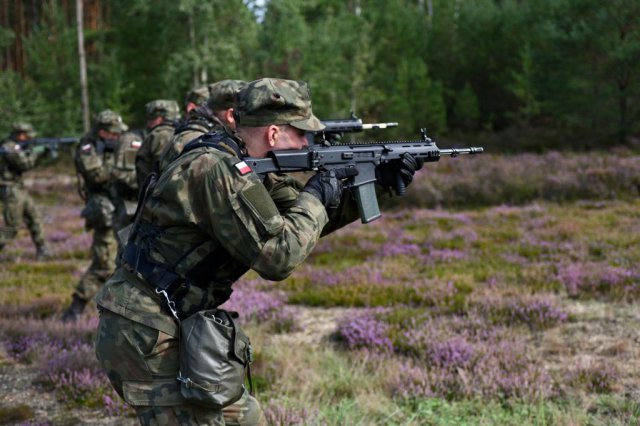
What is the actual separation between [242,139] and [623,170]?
45.7ft

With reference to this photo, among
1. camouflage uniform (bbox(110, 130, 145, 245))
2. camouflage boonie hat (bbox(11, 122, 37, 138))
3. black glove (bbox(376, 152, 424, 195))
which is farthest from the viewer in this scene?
camouflage boonie hat (bbox(11, 122, 37, 138))

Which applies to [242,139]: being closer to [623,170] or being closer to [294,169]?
[294,169]

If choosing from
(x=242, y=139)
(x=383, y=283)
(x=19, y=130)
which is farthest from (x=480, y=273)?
(x=19, y=130)

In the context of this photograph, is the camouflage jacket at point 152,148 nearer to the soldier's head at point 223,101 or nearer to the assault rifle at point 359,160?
the soldier's head at point 223,101

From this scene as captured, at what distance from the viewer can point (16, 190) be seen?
1187 centimetres

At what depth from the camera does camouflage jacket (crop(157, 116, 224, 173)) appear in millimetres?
4625

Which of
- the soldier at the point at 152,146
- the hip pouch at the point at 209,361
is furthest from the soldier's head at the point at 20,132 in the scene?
the hip pouch at the point at 209,361

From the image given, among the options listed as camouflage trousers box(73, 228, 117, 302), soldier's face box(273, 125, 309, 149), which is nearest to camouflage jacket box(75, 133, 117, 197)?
camouflage trousers box(73, 228, 117, 302)

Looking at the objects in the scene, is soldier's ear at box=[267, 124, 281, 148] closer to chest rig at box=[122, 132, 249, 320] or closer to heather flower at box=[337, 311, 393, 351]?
chest rig at box=[122, 132, 249, 320]

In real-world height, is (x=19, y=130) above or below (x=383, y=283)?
above

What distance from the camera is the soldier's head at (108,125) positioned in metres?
8.11

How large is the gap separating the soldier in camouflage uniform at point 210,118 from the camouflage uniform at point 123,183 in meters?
2.31

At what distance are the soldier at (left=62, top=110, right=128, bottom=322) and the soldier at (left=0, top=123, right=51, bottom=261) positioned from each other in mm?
3985

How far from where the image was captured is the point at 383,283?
8.09 metres
